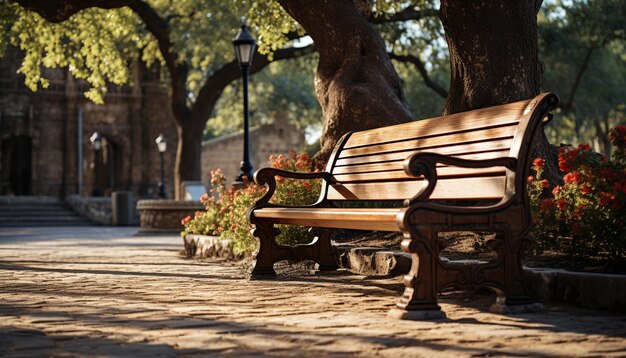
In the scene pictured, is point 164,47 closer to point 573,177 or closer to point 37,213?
point 37,213

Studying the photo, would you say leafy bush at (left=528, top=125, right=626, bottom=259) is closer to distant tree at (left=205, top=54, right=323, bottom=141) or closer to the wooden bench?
the wooden bench

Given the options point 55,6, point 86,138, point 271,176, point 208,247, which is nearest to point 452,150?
point 271,176

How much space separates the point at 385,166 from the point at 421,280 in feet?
6.45

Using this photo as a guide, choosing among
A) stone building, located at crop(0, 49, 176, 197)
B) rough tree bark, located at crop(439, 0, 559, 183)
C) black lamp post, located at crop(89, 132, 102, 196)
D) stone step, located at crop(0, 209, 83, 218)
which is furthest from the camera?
stone building, located at crop(0, 49, 176, 197)

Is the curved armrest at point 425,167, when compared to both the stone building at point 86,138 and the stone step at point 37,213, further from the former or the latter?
the stone building at point 86,138

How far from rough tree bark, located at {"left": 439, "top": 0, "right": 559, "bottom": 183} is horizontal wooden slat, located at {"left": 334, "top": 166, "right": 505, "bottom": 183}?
5.10ft

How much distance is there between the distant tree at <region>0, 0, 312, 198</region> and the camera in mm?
18906

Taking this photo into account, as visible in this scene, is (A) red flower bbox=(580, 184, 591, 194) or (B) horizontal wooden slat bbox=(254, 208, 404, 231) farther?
(A) red flower bbox=(580, 184, 591, 194)

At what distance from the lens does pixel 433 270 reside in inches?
196

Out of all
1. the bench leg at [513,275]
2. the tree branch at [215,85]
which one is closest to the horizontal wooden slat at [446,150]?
the bench leg at [513,275]

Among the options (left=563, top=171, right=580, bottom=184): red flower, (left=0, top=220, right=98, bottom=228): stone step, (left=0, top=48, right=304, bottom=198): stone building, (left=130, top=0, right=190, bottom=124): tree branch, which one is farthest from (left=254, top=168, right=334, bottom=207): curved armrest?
(left=0, top=48, right=304, bottom=198): stone building

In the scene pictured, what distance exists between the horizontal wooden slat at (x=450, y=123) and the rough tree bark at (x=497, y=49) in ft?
4.49

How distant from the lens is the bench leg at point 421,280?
4891mm

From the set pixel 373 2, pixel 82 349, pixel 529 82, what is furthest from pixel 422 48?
pixel 82 349
